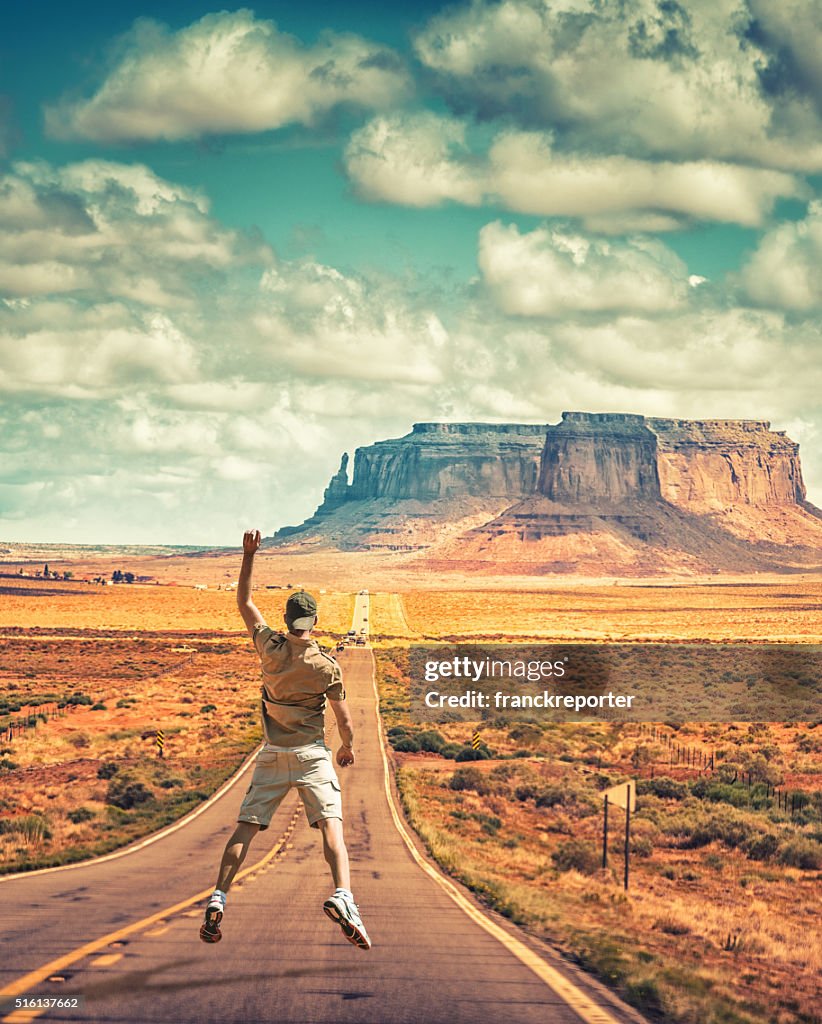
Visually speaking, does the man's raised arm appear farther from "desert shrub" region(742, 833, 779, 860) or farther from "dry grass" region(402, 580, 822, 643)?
"dry grass" region(402, 580, 822, 643)

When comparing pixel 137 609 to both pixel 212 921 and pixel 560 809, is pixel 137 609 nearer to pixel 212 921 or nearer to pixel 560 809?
pixel 560 809

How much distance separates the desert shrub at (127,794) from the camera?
28.9 meters

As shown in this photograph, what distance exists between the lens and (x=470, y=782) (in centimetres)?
A: 3441

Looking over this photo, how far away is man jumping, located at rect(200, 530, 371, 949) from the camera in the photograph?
690 cm

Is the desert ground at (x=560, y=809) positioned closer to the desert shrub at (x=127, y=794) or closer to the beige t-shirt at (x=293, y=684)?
the desert shrub at (x=127, y=794)

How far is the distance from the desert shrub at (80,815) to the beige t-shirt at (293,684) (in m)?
19.8

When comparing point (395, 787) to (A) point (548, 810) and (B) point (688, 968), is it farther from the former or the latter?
(B) point (688, 968)

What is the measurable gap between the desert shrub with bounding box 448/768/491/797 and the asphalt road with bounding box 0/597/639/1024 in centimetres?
1550

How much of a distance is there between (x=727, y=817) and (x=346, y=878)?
23.2 meters

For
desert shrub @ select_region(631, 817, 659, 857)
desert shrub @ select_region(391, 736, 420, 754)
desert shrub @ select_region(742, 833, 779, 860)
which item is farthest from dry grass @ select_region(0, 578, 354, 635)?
desert shrub @ select_region(742, 833, 779, 860)

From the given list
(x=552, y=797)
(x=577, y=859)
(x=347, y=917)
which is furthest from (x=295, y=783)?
(x=552, y=797)

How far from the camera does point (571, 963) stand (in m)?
11.9

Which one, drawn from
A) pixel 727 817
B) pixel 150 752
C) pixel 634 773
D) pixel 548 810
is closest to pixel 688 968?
pixel 727 817

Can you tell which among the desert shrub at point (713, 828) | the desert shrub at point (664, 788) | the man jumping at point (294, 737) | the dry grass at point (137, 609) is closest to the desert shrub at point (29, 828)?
the desert shrub at point (713, 828)
